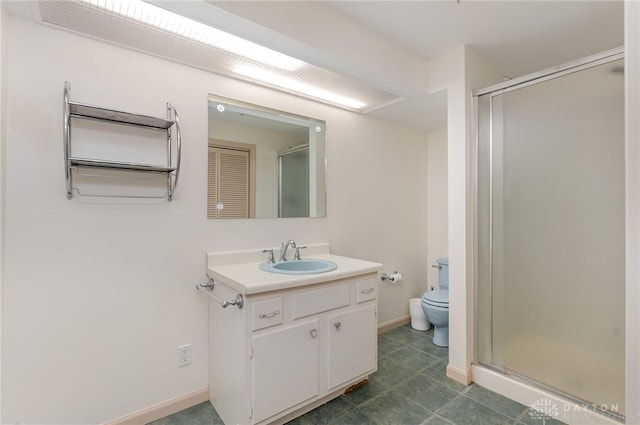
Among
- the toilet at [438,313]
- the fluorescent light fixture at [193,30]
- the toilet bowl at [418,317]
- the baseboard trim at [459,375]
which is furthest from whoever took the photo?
the toilet bowl at [418,317]

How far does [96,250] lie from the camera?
1525mm

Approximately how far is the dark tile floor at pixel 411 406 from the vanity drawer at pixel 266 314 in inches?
25.1

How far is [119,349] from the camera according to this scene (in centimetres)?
158

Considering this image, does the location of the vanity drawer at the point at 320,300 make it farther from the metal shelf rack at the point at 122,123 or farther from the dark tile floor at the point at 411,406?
the metal shelf rack at the point at 122,123

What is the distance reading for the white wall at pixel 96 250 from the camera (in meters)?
1.36

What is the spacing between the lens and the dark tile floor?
1659mm

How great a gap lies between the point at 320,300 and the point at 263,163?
1034 millimetres

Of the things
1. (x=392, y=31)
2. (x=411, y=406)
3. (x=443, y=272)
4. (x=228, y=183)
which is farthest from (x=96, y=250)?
(x=443, y=272)

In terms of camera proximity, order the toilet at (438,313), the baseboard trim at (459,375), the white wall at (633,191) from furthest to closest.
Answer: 1. the toilet at (438,313)
2. the baseboard trim at (459,375)
3. the white wall at (633,191)

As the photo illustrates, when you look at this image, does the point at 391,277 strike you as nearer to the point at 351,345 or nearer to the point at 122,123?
the point at 351,345

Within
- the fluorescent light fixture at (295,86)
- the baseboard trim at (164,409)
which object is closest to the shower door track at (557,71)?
the fluorescent light fixture at (295,86)

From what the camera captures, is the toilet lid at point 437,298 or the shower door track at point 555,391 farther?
the toilet lid at point 437,298

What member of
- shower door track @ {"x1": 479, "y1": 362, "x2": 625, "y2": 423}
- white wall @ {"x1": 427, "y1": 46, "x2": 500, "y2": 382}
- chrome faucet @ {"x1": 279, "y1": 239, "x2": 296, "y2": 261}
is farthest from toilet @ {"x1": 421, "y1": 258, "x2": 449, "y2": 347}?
chrome faucet @ {"x1": 279, "y1": 239, "x2": 296, "y2": 261}

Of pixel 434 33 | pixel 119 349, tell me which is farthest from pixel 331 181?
pixel 119 349
